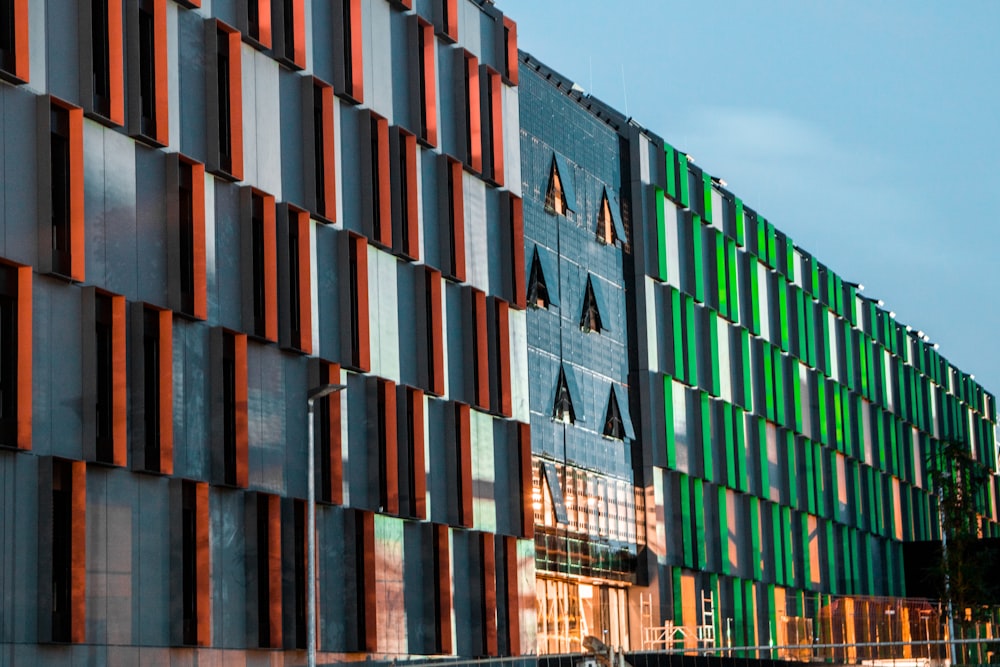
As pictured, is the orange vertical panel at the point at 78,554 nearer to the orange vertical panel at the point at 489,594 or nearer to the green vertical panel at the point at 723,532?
the orange vertical panel at the point at 489,594

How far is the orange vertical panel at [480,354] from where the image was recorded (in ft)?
188

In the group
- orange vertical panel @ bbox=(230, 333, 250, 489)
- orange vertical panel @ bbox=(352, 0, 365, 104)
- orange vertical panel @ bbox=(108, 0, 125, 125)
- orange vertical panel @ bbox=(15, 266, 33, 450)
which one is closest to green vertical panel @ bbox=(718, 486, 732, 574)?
orange vertical panel @ bbox=(352, 0, 365, 104)

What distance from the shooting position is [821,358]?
100 m

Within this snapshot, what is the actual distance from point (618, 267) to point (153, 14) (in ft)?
117

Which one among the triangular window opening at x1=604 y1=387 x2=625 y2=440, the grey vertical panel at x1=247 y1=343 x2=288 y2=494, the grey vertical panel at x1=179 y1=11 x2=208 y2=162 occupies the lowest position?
the grey vertical panel at x1=247 y1=343 x2=288 y2=494

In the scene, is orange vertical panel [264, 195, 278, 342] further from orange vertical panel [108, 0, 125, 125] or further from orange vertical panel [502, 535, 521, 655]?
orange vertical panel [502, 535, 521, 655]

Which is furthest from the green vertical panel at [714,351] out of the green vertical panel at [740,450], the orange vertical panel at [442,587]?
the orange vertical panel at [442,587]

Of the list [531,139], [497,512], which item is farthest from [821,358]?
[497,512]

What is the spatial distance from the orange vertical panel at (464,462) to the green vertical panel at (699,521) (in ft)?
81.5

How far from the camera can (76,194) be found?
39.0 metres

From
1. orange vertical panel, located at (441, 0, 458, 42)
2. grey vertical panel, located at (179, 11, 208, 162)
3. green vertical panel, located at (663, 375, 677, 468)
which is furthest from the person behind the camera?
green vertical panel, located at (663, 375, 677, 468)

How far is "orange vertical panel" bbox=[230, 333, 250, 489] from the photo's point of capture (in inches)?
1742

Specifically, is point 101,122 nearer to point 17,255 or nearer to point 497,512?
point 17,255

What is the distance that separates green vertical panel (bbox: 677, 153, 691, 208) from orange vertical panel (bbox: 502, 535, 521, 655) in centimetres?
2718
